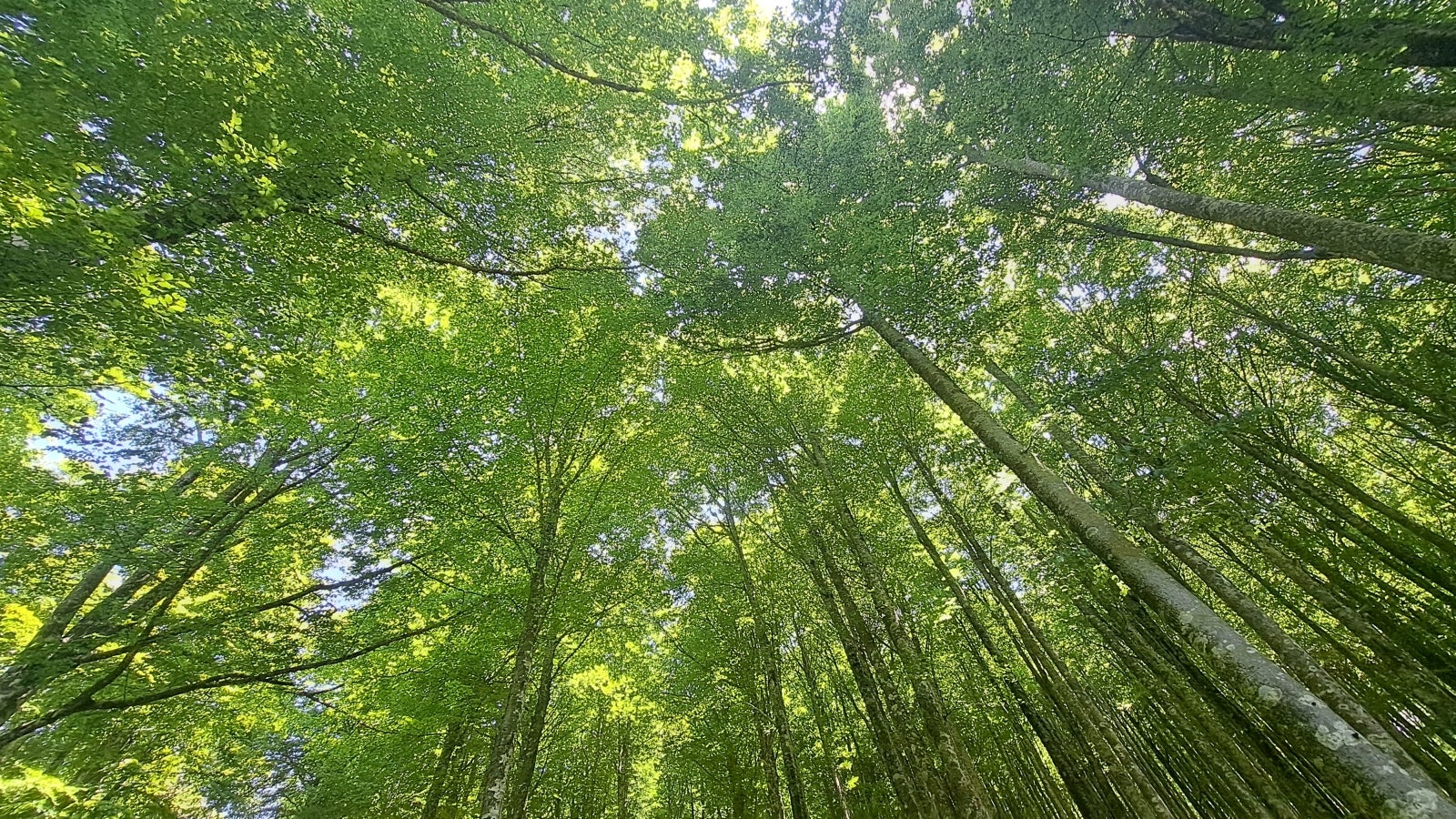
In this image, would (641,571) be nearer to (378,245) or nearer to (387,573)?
(387,573)

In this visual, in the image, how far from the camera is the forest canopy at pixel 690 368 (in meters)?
4.90

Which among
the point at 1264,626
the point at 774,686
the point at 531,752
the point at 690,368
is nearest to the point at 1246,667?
the point at 1264,626

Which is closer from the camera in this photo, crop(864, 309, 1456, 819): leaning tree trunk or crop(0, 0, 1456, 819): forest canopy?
crop(864, 309, 1456, 819): leaning tree trunk

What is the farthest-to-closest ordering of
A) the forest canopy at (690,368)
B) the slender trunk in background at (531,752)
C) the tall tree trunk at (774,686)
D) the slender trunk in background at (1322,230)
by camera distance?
the tall tree trunk at (774,686)
the slender trunk in background at (531,752)
the forest canopy at (690,368)
the slender trunk in background at (1322,230)

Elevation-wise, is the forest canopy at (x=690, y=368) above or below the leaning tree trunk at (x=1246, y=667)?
above

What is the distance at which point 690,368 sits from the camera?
10891 mm

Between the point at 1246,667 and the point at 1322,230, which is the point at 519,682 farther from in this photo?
the point at 1322,230

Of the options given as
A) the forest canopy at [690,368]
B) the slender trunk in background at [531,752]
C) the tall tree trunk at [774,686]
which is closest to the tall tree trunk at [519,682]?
the forest canopy at [690,368]

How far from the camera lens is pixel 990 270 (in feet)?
30.1

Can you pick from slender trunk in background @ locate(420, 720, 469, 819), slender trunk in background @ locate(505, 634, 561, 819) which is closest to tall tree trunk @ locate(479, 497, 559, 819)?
slender trunk in background @ locate(505, 634, 561, 819)

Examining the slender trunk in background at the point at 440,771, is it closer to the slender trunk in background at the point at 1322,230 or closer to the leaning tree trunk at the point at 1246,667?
the leaning tree trunk at the point at 1246,667

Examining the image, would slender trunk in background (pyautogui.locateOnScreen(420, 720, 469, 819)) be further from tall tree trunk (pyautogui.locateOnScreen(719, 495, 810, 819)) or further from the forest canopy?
tall tree trunk (pyautogui.locateOnScreen(719, 495, 810, 819))

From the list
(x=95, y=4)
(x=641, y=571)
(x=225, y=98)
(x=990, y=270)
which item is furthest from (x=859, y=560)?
(x=95, y=4)

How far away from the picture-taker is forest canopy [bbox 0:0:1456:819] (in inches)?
193
